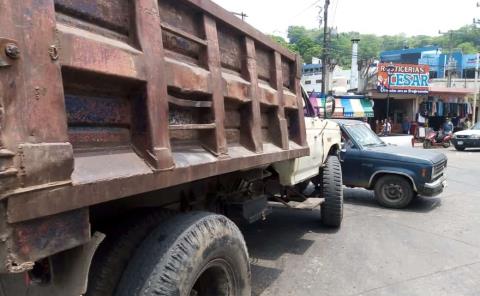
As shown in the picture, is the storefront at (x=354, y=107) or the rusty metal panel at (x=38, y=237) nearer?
the rusty metal panel at (x=38, y=237)

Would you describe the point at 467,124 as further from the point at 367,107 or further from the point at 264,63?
the point at 264,63

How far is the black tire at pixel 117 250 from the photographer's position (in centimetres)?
218

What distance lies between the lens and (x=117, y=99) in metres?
2.00

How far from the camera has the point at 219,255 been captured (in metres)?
2.49

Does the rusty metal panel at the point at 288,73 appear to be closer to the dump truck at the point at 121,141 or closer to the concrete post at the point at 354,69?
the dump truck at the point at 121,141

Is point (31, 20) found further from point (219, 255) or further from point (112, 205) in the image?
point (219, 255)

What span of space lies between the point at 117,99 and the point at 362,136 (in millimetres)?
8060

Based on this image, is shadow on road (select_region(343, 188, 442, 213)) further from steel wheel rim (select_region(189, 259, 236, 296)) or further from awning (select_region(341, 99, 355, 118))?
awning (select_region(341, 99, 355, 118))

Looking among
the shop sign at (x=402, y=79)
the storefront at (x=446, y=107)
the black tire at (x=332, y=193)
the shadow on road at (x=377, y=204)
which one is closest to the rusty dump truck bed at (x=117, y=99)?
the black tire at (x=332, y=193)

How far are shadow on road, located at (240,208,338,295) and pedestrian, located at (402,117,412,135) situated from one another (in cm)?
2434

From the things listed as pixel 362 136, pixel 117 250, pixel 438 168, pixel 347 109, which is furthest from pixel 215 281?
pixel 347 109

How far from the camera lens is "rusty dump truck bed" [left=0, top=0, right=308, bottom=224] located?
1.42m

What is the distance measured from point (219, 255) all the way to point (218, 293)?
0.26 metres

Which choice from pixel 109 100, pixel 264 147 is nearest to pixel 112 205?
pixel 109 100
